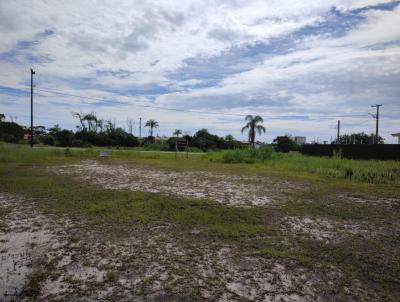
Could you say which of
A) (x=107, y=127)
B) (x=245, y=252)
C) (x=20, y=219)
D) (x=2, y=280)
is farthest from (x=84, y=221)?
(x=107, y=127)

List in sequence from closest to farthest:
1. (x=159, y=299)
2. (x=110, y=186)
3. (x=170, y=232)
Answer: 1. (x=159, y=299)
2. (x=170, y=232)
3. (x=110, y=186)

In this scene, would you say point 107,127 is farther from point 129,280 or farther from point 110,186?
point 129,280

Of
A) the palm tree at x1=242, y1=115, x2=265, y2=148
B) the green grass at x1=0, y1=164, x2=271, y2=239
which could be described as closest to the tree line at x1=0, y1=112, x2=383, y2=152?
the palm tree at x1=242, y1=115, x2=265, y2=148

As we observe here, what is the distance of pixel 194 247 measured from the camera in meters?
4.07

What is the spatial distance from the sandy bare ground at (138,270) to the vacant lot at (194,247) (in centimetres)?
1

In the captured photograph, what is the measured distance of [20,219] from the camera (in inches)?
206

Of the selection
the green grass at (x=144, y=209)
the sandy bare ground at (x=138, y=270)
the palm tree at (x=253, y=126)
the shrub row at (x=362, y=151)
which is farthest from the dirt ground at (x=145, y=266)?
the palm tree at (x=253, y=126)

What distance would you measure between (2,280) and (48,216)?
2.44 m

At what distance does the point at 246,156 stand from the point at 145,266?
1902 centimetres

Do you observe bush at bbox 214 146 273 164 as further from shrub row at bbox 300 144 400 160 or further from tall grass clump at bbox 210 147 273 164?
shrub row at bbox 300 144 400 160

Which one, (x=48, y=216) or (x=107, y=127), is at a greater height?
(x=107, y=127)

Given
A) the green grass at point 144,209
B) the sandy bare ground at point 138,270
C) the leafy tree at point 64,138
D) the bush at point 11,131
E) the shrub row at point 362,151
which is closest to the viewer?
the sandy bare ground at point 138,270

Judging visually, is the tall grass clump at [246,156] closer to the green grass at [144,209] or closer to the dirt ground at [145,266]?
the green grass at [144,209]

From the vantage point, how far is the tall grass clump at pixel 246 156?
2155 cm
